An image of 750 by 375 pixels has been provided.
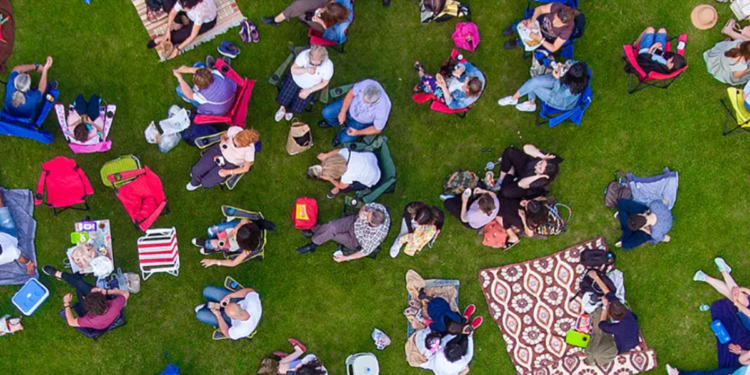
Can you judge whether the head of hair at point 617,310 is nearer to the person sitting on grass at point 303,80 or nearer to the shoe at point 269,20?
the person sitting on grass at point 303,80

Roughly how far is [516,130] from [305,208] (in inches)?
164

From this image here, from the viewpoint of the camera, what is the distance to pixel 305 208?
344 inches

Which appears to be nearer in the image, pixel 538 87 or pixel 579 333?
pixel 538 87

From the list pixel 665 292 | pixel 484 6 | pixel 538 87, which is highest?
pixel 484 6

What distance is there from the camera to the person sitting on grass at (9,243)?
8.15m

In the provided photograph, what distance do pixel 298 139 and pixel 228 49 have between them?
2162 millimetres

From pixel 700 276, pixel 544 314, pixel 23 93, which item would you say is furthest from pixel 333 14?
pixel 700 276

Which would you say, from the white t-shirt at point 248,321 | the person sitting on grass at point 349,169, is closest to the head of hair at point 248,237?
the white t-shirt at point 248,321

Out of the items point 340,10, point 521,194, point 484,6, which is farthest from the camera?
point 484,6

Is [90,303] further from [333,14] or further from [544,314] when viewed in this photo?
[544,314]

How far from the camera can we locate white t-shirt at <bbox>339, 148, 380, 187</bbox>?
770 centimetres

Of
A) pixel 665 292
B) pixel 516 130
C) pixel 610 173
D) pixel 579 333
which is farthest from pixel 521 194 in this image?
pixel 665 292

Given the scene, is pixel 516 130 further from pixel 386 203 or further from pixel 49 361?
pixel 49 361

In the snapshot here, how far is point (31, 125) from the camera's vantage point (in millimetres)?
8492
